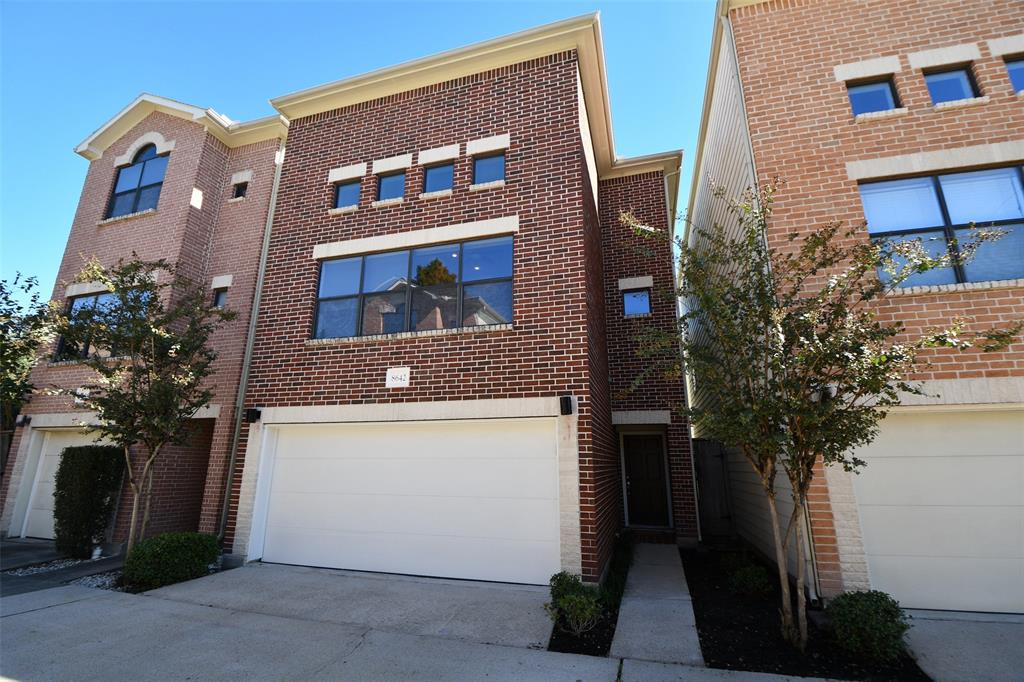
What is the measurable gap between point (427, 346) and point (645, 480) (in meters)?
6.74

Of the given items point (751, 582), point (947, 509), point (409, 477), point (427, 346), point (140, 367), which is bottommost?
point (751, 582)

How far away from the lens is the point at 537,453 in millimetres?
7004

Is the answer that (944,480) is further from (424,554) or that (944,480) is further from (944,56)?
(424,554)

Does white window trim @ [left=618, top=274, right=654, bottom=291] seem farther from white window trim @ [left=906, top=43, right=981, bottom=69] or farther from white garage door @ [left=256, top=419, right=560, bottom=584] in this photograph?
white window trim @ [left=906, top=43, right=981, bottom=69]

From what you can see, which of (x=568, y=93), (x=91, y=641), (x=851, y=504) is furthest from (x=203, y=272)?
(x=851, y=504)

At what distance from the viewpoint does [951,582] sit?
5570mm

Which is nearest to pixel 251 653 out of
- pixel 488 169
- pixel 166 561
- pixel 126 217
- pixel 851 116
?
pixel 166 561

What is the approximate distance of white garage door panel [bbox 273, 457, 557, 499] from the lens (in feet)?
22.9

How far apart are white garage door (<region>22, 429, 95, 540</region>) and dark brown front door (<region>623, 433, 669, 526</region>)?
42.8 ft

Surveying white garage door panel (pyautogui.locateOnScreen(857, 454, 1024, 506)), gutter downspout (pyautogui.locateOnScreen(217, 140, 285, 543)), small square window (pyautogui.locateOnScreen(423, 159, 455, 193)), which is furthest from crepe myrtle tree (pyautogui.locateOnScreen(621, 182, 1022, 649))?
gutter downspout (pyautogui.locateOnScreen(217, 140, 285, 543))

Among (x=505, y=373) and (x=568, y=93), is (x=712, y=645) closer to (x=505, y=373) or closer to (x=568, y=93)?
(x=505, y=373)

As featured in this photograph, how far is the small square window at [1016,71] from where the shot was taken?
21.9ft

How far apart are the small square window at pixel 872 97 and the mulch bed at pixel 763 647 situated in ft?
24.8

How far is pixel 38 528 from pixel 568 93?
1549 cm
